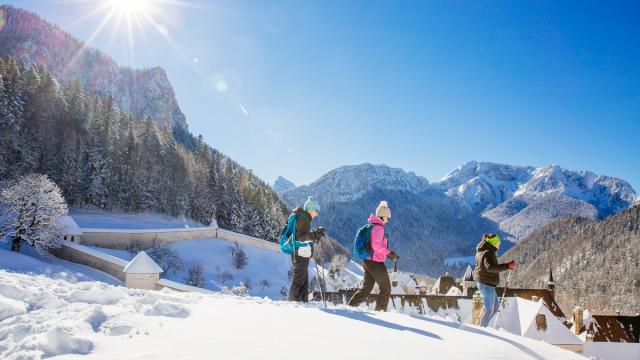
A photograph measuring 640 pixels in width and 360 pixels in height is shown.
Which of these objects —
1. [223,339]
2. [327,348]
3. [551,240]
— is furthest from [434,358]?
[551,240]

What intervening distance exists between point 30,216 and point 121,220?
22.4 m

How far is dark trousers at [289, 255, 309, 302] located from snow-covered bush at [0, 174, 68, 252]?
91.5 feet

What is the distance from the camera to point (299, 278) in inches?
337

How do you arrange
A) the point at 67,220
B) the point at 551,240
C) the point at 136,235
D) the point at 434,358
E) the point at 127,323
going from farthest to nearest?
1. the point at 551,240
2. the point at 136,235
3. the point at 67,220
4. the point at 127,323
5. the point at 434,358

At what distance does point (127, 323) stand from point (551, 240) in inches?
7981

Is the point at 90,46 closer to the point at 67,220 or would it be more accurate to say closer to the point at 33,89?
the point at 33,89

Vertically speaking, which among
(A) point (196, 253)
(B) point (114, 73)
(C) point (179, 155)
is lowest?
(A) point (196, 253)

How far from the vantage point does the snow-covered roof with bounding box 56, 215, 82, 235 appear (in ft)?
105

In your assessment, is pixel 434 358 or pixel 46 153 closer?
pixel 434 358

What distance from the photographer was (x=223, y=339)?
4.18 metres

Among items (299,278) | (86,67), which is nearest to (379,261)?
(299,278)

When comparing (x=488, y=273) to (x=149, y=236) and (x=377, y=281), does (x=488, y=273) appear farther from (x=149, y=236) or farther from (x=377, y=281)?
(x=149, y=236)

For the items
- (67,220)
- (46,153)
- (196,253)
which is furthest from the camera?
(46,153)

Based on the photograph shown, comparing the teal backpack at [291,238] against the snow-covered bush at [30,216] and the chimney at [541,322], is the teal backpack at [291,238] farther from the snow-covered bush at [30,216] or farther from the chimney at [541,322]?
the snow-covered bush at [30,216]
